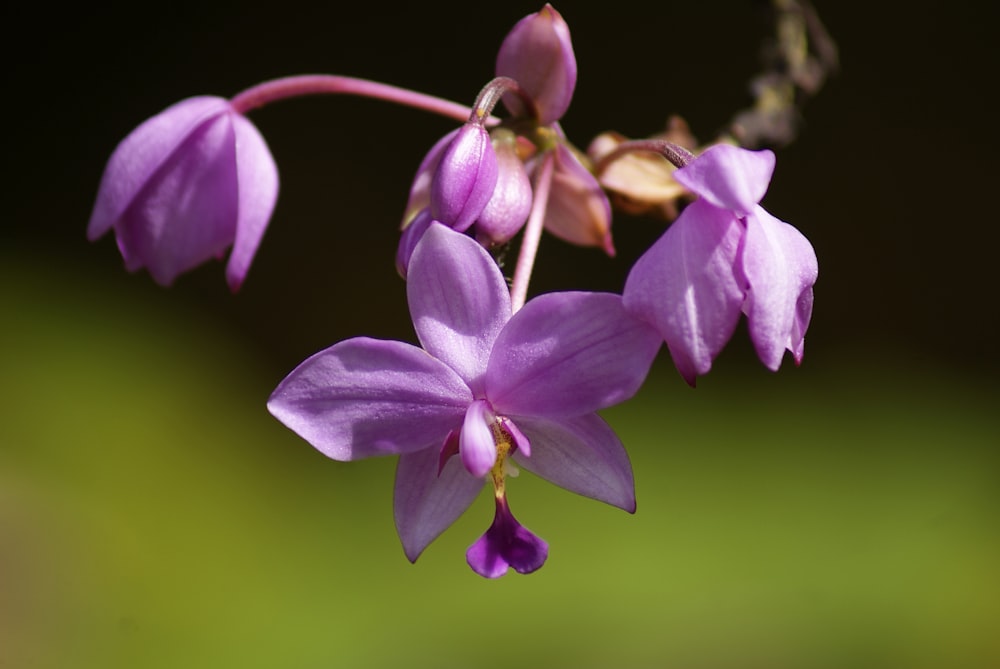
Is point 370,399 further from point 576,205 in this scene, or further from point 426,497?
point 576,205

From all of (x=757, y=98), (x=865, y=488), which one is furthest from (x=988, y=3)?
(x=757, y=98)

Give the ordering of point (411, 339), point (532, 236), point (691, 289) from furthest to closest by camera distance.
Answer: point (411, 339) → point (532, 236) → point (691, 289)

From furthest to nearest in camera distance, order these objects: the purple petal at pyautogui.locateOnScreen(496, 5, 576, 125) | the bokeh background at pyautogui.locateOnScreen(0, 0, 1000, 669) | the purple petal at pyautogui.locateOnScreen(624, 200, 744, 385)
Result: the bokeh background at pyautogui.locateOnScreen(0, 0, 1000, 669) < the purple petal at pyautogui.locateOnScreen(496, 5, 576, 125) < the purple petal at pyautogui.locateOnScreen(624, 200, 744, 385)

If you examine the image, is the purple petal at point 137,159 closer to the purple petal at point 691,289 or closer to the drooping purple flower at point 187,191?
the drooping purple flower at point 187,191

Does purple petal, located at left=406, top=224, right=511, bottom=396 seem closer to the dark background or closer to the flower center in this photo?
the flower center

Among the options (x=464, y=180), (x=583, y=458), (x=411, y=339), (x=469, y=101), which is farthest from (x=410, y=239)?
(x=411, y=339)

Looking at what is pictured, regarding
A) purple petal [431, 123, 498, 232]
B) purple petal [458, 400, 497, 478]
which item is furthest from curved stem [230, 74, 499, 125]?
purple petal [458, 400, 497, 478]
